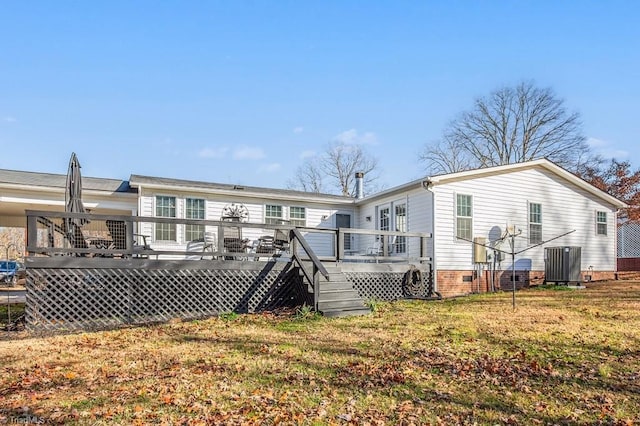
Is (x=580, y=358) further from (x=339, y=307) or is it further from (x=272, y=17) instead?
(x=272, y=17)

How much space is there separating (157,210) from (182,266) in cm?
516

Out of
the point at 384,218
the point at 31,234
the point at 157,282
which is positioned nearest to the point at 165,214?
the point at 157,282

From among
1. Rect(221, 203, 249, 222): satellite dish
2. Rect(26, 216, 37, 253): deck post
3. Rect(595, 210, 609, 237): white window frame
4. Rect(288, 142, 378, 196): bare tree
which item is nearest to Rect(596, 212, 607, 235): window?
Rect(595, 210, 609, 237): white window frame

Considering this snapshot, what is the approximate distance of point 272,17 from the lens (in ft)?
41.5

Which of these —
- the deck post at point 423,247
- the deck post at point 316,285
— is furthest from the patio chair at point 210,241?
the deck post at point 423,247

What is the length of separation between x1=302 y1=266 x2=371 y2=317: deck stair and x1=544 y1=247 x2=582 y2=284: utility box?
7.67m

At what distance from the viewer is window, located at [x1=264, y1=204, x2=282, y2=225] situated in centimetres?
1388

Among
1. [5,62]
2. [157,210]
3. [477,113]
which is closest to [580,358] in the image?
[157,210]

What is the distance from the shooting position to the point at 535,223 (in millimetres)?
13594

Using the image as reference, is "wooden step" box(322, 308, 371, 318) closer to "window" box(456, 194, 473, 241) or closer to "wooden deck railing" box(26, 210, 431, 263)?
"wooden deck railing" box(26, 210, 431, 263)

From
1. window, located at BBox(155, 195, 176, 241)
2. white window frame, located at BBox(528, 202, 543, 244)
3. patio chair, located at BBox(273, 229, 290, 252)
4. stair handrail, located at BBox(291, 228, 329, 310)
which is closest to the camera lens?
stair handrail, located at BBox(291, 228, 329, 310)

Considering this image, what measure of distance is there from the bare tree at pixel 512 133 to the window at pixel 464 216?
1955 cm

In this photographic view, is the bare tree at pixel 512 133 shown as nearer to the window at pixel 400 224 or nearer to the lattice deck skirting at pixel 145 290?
the window at pixel 400 224

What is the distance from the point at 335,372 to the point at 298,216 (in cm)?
1029
